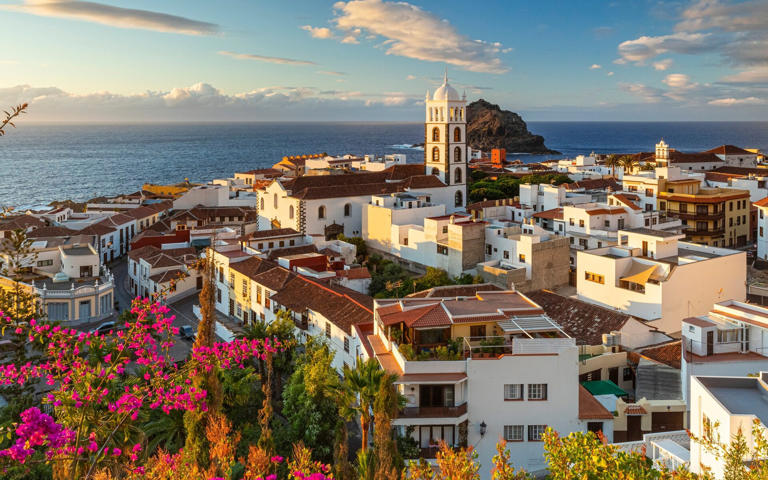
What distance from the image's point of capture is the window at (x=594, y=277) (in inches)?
1291

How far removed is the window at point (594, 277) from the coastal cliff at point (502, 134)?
147 meters

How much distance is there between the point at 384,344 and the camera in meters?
20.6

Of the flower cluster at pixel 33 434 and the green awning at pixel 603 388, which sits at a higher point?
the flower cluster at pixel 33 434

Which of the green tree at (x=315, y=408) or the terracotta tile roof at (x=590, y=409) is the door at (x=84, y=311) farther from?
the terracotta tile roof at (x=590, y=409)

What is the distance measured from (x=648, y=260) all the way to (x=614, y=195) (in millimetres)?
18003

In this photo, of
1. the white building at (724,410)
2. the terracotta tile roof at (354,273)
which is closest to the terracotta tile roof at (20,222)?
the terracotta tile roof at (354,273)

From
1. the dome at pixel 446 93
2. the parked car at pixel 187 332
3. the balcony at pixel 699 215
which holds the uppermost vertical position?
the dome at pixel 446 93

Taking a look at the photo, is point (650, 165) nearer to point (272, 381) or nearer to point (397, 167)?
point (397, 167)

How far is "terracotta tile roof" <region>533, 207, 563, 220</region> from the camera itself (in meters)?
46.8

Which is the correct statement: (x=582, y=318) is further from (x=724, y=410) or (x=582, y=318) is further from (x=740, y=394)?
(x=724, y=410)

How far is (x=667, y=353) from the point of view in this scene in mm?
23625

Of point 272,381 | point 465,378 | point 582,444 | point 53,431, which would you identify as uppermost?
point 53,431

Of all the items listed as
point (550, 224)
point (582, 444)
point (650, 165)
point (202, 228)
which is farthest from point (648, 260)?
point (650, 165)

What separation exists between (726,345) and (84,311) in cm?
2791
